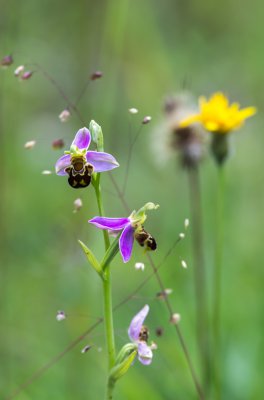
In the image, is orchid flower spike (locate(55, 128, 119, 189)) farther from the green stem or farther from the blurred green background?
the blurred green background

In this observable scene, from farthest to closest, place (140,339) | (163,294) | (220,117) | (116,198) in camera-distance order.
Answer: (116,198)
(220,117)
(163,294)
(140,339)

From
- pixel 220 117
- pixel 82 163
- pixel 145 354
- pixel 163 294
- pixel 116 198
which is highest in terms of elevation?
pixel 116 198

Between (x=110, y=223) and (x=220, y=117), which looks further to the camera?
(x=220, y=117)

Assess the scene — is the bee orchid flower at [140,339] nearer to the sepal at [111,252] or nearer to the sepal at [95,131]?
the sepal at [111,252]

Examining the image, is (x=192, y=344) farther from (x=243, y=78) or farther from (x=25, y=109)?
(x=243, y=78)

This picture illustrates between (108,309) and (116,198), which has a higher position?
(116,198)

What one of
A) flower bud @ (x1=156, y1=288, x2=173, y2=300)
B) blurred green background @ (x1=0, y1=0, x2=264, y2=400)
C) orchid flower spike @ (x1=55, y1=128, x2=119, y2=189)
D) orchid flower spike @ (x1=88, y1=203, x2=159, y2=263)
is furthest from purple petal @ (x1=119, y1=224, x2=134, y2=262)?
blurred green background @ (x1=0, y1=0, x2=264, y2=400)

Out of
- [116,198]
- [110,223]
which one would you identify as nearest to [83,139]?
[110,223]

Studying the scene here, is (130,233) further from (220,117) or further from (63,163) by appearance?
(220,117)

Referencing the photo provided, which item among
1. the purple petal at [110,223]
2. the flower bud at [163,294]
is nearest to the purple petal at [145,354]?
the flower bud at [163,294]
